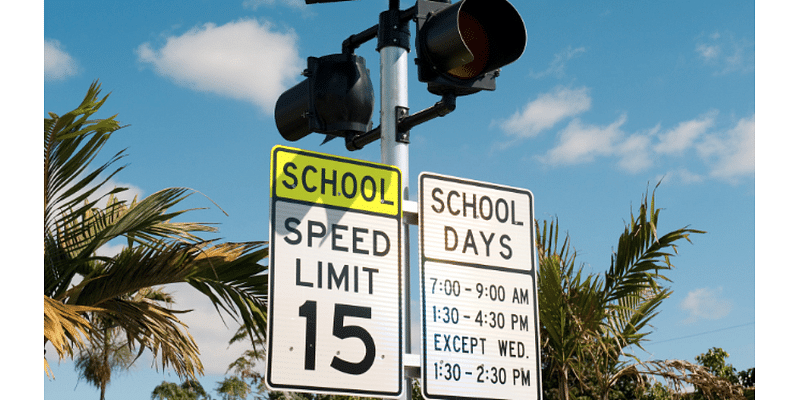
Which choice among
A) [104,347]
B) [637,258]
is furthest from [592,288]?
[104,347]

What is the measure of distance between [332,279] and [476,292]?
0.75 m

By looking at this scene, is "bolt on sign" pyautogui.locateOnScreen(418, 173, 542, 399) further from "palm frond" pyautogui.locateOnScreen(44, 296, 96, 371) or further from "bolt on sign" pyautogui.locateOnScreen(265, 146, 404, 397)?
"palm frond" pyautogui.locateOnScreen(44, 296, 96, 371)

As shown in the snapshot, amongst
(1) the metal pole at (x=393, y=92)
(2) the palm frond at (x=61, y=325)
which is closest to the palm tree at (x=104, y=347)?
(2) the palm frond at (x=61, y=325)

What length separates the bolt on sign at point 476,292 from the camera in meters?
3.72

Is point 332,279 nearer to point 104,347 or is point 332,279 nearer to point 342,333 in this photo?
point 342,333

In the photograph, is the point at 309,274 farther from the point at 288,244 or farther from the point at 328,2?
the point at 328,2

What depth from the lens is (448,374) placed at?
3701 mm

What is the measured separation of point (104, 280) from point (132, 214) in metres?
0.59

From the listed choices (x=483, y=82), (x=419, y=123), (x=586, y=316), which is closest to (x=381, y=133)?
(x=419, y=123)

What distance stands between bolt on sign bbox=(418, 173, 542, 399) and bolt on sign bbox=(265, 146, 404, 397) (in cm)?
16

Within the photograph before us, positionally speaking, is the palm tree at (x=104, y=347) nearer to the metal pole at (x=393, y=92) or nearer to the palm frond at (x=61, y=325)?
the palm frond at (x=61, y=325)

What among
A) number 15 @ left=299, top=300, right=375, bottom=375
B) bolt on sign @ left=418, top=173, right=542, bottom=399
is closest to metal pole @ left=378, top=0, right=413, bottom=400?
bolt on sign @ left=418, top=173, right=542, bottom=399

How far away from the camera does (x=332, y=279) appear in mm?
3584

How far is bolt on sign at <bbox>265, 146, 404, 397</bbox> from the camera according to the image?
341cm
